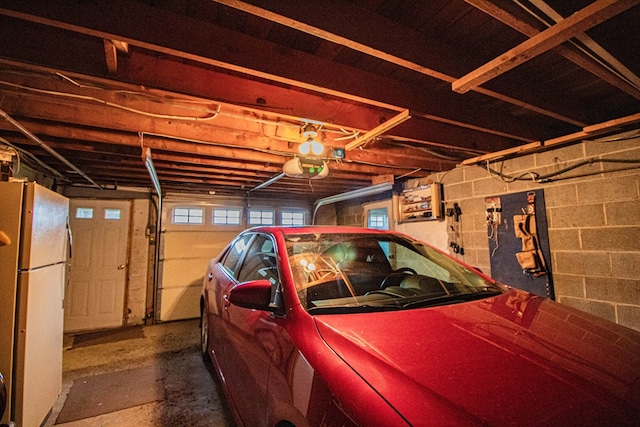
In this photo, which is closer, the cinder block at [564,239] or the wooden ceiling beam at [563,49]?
the wooden ceiling beam at [563,49]

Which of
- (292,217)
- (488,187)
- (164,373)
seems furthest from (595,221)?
(292,217)

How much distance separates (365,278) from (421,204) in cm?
276

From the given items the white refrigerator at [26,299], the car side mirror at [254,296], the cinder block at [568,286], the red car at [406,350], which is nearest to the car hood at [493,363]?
the red car at [406,350]

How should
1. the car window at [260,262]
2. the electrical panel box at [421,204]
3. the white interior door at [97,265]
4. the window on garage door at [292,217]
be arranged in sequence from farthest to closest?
the window on garage door at [292,217]
the white interior door at [97,265]
the electrical panel box at [421,204]
the car window at [260,262]

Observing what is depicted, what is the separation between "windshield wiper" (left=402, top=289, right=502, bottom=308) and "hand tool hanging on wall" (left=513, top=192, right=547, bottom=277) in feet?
5.55

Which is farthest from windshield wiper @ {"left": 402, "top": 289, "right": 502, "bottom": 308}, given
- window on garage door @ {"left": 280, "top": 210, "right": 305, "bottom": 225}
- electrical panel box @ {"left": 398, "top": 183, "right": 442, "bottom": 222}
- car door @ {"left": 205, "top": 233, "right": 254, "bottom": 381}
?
window on garage door @ {"left": 280, "top": 210, "right": 305, "bottom": 225}

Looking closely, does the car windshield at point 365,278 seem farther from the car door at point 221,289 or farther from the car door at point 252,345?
the car door at point 221,289

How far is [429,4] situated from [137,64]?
1.61 metres

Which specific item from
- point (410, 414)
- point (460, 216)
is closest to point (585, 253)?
point (460, 216)

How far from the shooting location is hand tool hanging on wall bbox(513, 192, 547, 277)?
9.18ft

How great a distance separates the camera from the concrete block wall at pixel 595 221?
2.28 m

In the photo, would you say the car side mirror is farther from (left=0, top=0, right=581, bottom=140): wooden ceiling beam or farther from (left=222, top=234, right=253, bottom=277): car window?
(left=0, top=0, right=581, bottom=140): wooden ceiling beam

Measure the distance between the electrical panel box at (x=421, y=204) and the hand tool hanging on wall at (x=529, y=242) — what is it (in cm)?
103

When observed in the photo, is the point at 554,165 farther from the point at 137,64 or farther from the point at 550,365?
the point at 137,64
